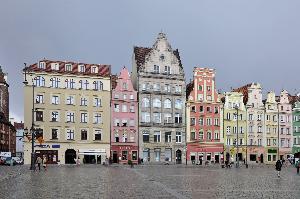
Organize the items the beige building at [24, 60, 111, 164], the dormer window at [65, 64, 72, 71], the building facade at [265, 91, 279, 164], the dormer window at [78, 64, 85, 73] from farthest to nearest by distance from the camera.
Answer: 1. the building facade at [265, 91, 279, 164]
2. the dormer window at [78, 64, 85, 73]
3. the dormer window at [65, 64, 72, 71]
4. the beige building at [24, 60, 111, 164]

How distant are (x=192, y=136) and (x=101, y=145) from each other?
1904 centimetres

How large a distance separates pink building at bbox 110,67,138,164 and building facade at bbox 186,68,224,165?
11.5 meters

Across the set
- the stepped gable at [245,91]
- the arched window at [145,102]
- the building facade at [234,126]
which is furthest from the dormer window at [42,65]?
the stepped gable at [245,91]

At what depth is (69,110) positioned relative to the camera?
84875 mm

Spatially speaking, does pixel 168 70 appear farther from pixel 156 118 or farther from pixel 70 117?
pixel 70 117

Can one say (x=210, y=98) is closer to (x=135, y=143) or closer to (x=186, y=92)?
(x=186, y=92)

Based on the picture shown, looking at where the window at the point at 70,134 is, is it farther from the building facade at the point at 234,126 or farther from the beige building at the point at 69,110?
the building facade at the point at 234,126

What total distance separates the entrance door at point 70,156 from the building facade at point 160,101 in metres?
12.8

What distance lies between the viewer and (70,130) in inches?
3342

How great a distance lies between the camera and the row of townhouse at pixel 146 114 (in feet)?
274

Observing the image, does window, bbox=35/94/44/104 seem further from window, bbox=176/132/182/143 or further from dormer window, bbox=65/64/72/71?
window, bbox=176/132/182/143

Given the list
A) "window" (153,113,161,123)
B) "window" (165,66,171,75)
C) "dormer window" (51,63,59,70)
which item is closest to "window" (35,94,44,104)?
"dormer window" (51,63,59,70)

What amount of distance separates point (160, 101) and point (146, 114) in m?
3.87

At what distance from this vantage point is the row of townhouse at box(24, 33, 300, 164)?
83.5 meters
